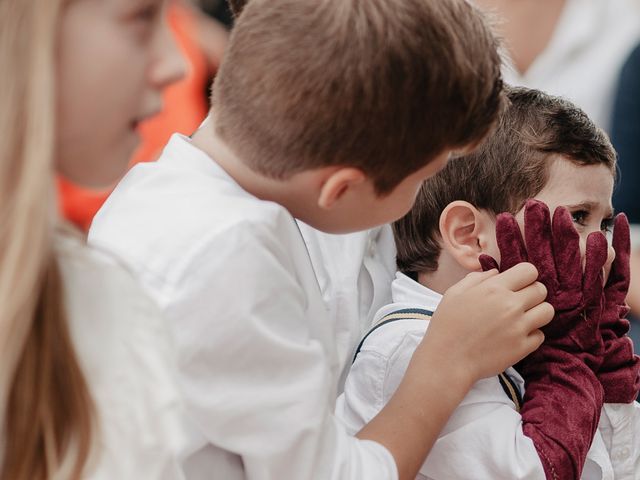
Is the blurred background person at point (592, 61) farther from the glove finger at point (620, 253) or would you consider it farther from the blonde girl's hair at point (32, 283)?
the blonde girl's hair at point (32, 283)

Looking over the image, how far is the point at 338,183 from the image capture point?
1097mm

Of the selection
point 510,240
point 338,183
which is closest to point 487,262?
point 510,240

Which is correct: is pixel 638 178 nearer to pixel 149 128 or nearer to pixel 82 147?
pixel 149 128

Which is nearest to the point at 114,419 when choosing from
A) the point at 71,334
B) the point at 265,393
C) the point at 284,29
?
the point at 71,334

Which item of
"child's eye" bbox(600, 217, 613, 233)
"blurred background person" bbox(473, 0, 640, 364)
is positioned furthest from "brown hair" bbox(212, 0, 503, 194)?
"blurred background person" bbox(473, 0, 640, 364)

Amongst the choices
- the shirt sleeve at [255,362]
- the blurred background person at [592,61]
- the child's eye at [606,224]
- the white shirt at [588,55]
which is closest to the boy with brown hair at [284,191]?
the shirt sleeve at [255,362]

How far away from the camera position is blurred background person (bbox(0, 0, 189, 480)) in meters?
0.80

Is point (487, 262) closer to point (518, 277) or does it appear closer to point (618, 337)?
point (518, 277)

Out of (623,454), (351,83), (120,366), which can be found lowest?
(623,454)

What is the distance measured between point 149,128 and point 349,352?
1.18m

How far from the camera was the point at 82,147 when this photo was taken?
0.86 meters

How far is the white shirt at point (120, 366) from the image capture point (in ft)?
2.88

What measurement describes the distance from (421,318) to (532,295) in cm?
16

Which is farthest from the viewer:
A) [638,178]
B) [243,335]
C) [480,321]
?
[638,178]
